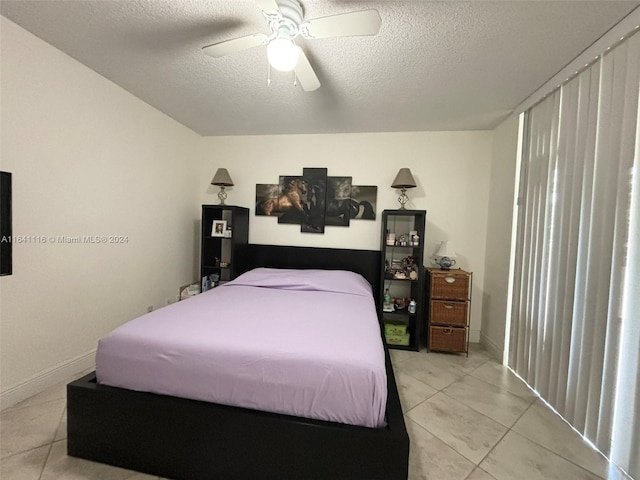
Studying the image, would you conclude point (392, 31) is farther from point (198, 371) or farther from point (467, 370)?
point (467, 370)

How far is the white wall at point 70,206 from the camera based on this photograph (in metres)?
1.74

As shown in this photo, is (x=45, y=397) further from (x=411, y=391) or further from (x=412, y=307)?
(x=412, y=307)

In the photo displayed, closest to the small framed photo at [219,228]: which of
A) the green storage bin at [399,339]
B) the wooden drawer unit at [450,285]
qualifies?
the green storage bin at [399,339]

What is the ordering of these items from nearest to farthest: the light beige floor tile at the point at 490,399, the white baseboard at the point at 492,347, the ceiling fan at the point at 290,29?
the ceiling fan at the point at 290,29
the light beige floor tile at the point at 490,399
the white baseboard at the point at 492,347

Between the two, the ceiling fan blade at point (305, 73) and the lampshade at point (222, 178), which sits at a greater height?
the ceiling fan blade at point (305, 73)

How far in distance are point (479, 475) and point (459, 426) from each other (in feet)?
1.15

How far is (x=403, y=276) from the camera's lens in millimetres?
2869

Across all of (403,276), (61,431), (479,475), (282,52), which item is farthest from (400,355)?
(282,52)

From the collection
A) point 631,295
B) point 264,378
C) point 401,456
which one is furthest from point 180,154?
point 631,295

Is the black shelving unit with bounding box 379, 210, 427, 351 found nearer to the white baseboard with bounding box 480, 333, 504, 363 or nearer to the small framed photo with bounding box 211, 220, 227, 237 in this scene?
the white baseboard with bounding box 480, 333, 504, 363

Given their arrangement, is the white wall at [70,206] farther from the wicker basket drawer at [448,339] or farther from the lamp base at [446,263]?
the lamp base at [446,263]

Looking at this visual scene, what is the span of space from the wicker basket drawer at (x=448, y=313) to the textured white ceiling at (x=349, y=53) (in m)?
1.90

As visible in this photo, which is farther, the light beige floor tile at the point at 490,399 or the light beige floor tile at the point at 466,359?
the light beige floor tile at the point at 466,359

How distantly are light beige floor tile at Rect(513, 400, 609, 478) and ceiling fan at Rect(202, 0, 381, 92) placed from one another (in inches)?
99.6
